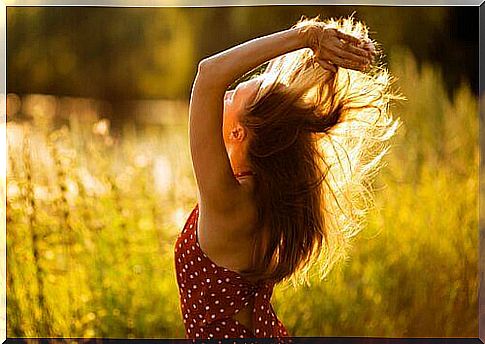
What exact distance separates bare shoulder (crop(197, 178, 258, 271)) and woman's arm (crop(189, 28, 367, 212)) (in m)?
0.04

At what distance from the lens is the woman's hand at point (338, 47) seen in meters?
3.63

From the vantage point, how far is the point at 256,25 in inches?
179

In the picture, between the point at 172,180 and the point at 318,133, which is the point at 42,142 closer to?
the point at 172,180

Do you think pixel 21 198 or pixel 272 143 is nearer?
pixel 272 143

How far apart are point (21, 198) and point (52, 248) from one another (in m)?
0.26

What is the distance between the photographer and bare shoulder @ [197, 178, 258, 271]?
12.3 feet

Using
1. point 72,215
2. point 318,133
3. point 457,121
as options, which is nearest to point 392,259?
point 457,121

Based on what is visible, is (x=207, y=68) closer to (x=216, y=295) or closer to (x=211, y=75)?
(x=211, y=75)

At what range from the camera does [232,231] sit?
12.4 ft

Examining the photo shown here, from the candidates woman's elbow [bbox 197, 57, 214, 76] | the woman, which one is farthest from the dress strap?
woman's elbow [bbox 197, 57, 214, 76]

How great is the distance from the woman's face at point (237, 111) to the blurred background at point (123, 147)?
66cm

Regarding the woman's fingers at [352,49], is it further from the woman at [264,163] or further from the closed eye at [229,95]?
the closed eye at [229,95]

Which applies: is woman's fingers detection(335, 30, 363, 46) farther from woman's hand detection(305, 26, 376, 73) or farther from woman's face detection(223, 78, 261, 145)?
woman's face detection(223, 78, 261, 145)

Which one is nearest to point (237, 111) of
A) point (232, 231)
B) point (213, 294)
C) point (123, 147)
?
point (232, 231)
